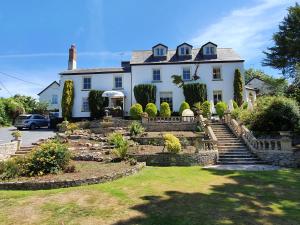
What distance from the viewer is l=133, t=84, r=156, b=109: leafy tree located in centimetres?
3397

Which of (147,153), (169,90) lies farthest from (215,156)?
(169,90)

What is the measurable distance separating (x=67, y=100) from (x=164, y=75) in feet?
40.8

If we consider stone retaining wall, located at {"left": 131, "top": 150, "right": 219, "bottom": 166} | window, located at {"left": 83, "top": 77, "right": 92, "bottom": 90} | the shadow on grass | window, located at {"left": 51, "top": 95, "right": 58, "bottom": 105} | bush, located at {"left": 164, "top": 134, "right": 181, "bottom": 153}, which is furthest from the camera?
window, located at {"left": 51, "top": 95, "right": 58, "bottom": 105}

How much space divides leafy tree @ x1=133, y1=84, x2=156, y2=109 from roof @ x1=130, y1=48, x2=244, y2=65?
310cm

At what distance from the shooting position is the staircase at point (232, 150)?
18.1 meters

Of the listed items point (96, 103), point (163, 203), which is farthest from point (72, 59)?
point (163, 203)

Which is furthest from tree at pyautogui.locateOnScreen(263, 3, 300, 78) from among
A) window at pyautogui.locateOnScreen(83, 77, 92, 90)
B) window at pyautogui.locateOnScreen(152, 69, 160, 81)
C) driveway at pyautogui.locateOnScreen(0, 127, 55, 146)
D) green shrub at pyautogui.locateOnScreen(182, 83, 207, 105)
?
driveway at pyautogui.locateOnScreen(0, 127, 55, 146)

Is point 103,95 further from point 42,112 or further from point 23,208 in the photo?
point 23,208

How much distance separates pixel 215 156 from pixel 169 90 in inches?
698

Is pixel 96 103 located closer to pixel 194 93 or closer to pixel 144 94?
pixel 144 94

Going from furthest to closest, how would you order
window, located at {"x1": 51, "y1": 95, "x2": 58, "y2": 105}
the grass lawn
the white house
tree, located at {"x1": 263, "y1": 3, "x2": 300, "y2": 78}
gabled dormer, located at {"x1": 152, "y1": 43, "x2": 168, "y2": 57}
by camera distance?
the white house, window, located at {"x1": 51, "y1": 95, "x2": 58, "y2": 105}, gabled dormer, located at {"x1": 152, "y1": 43, "x2": 168, "y2": 57}, tree, located at {"x1": 263, "y1": 3, "x2": 300, "y2": 78}, the grass lawn

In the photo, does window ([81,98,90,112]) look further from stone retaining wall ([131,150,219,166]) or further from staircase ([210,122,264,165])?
stone retaining wall ([131,150,219,166])

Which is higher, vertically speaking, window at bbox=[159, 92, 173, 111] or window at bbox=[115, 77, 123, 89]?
window at bbox=[115, 77, 123, 89]

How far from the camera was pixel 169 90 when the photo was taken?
34.7 meters
